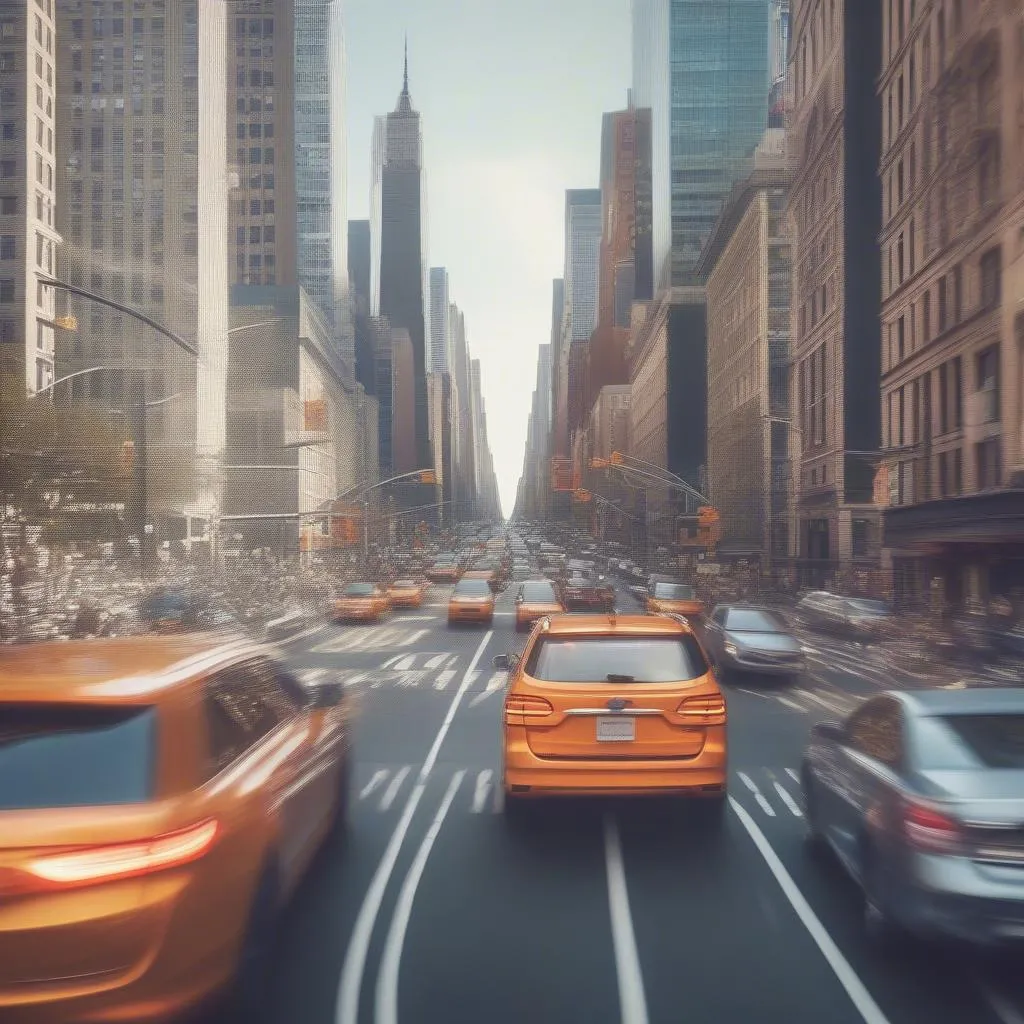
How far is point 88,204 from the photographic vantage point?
51.0 meters

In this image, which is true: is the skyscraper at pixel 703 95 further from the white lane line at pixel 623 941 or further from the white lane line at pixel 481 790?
the white lane line at pixel 623 941

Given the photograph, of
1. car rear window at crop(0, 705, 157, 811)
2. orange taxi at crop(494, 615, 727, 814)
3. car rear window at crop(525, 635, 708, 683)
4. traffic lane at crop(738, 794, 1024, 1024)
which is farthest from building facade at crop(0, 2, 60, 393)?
traffic lane at crop(738, 794, 1024, 1024)

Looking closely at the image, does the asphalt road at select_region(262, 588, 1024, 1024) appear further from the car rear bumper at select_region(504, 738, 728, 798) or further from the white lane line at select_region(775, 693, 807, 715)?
the white lane line at select_region(775, 693, 807, 715)

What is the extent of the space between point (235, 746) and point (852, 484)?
47.7 m

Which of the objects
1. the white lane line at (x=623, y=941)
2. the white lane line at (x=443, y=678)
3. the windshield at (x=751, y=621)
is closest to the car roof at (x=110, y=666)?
the white lane line at (x=623, y=941)

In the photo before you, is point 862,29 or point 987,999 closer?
point 987,999

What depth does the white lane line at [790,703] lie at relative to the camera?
1432cm

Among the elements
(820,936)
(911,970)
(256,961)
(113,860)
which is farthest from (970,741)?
(113,860)

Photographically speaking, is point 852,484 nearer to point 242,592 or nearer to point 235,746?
point 242,592

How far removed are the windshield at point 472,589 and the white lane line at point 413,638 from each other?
196cm

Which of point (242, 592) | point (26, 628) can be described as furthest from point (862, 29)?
point (26, 628)

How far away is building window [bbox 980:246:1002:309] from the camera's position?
30.4m

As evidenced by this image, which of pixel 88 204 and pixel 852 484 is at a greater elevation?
pixel 88 204

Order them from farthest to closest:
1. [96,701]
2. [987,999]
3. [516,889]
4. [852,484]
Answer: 1. [852,484]
2. [516,889]
3. [987,999]
4. [96,701]
